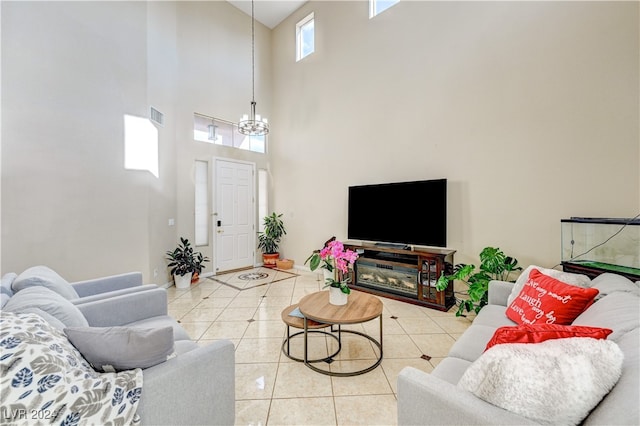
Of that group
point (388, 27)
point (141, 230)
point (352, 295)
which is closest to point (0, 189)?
point (141, 230)

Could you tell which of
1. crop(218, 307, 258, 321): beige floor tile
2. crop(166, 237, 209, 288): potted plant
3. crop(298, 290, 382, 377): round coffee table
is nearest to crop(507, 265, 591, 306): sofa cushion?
crop(298, 290, 382, 377): round coffee table

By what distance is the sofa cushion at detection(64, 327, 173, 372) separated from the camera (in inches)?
44.5

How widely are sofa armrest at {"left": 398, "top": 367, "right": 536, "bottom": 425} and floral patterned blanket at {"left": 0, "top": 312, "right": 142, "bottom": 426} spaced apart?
1.08 meters

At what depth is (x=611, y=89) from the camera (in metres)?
2.63

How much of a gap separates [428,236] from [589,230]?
1582 mm

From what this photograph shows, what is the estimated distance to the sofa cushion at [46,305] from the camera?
4.34 feet

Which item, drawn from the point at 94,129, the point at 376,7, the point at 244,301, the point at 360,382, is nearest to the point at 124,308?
the point at 360,382

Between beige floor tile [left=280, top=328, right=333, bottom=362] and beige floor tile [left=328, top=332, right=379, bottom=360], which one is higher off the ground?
beige floor tile [left=280, top=328, right=333, bottom=362]

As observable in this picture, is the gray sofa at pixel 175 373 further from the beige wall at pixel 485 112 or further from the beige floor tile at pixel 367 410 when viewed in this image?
the beige wall at pixel 485 112

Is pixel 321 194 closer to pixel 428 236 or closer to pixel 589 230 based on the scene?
pixel 428 236

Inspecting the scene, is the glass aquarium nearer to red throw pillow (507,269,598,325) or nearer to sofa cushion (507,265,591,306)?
sofa cushion (507,265,591,306)

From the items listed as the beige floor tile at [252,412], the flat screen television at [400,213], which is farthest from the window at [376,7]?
the beige floor tile at [252,412]

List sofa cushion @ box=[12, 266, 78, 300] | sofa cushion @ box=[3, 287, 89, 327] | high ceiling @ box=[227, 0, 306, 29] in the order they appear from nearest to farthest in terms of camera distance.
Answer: sofa cushion @ box=[3, 287, 89, 327]
sofa cushion @ box=[12, 266, 78, 300]
high ceiling @ box=[227, 0, 306, 29]

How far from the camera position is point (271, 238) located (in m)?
6.02
